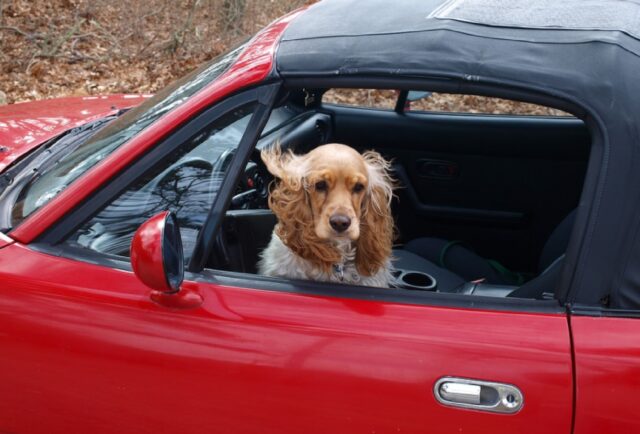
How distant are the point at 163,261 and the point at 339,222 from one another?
1.71ft

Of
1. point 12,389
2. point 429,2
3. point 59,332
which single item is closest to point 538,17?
point 429,2

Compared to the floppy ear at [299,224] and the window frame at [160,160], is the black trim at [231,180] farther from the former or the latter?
the floppy ear at [299,224]

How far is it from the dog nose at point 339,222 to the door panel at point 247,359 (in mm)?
228

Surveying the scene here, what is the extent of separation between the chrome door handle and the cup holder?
2.31ft

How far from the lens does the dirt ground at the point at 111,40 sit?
26.2ft

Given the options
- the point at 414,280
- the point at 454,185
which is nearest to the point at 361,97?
the point at 454,185

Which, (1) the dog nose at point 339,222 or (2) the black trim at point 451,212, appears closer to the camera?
(1) the dog nose at point 339,222

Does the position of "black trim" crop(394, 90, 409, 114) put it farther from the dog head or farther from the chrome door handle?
the chrome door handle

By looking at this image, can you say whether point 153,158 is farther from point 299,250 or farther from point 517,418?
point 517,418

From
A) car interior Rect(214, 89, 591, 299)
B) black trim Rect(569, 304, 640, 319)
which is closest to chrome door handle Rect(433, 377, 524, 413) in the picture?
black trim Rect(569, 304, 640, 319)

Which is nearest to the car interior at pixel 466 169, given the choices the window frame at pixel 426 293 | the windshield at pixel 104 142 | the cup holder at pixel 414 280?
the cup holder at pixel 414 280

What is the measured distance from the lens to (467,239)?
370 cm

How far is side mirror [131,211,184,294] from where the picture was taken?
5.80ft

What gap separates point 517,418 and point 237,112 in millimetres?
1146
